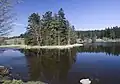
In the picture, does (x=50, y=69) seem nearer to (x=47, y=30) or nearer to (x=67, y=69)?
(x=67, y=69)

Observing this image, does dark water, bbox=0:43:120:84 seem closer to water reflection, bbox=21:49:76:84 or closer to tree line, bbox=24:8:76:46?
water reflection, bbox=21:49:76:84

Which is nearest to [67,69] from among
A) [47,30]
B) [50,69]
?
[50,69]

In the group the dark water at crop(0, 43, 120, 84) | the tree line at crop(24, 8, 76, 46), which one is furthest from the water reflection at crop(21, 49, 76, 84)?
the tree line at crop(24, 8, 76, 46)

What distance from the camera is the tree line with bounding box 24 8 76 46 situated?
8443 centimetres

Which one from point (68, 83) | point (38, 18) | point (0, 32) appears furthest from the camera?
point (38, 18)

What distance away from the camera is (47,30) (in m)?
84.6

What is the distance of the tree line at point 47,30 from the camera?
277ft

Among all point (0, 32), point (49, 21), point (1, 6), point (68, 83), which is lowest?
point (68, 83)

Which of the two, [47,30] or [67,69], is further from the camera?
[47,30]

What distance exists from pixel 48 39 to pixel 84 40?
68649mm

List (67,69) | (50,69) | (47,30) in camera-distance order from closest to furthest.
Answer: (67,69) → (50,69) → (47,30)

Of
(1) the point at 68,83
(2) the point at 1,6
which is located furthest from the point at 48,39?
(2) the point at 1,6

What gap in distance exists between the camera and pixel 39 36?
8631 centimetres

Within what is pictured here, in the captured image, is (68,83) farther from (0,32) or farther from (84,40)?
(84,40)
